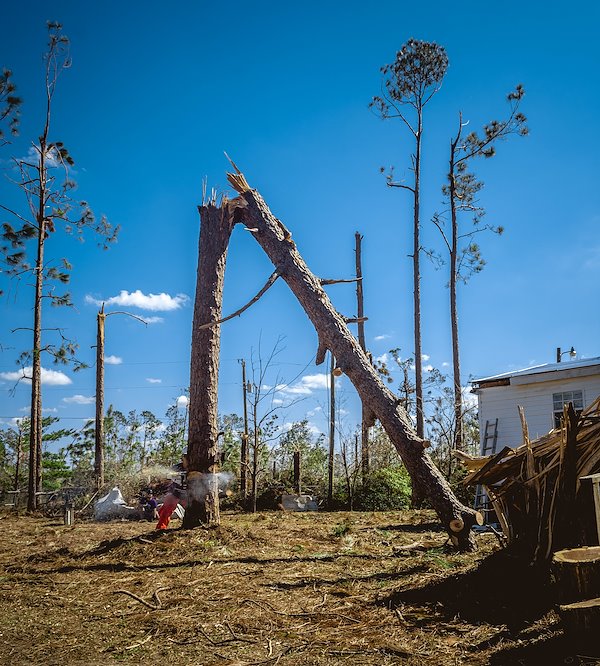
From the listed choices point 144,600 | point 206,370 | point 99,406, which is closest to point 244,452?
point 99,406

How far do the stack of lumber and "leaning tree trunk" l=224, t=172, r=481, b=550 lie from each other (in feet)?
4.19

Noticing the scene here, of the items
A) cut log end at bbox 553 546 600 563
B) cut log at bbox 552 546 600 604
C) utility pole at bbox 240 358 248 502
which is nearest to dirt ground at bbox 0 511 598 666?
cut log at bbox 552 546 600 604

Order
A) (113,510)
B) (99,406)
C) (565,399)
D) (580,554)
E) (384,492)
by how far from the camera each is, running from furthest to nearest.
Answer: (99,406) → (384,492) → (113,510) → (565,399) → (580,554)

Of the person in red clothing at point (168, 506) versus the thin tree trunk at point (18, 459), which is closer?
the person in red clothing at point (168, 506)

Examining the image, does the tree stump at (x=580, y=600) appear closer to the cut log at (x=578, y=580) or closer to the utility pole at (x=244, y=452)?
the cut log at (x=578, y=580)

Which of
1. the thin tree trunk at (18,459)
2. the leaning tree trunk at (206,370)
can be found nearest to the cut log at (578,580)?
the leaning tree trunk at (206,370)

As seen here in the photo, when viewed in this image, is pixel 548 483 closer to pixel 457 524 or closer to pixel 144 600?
pixel 457 524

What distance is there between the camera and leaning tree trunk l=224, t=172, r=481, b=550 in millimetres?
7742

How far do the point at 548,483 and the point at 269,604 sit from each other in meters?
3.15

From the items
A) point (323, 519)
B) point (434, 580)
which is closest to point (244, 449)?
point (323, 519)

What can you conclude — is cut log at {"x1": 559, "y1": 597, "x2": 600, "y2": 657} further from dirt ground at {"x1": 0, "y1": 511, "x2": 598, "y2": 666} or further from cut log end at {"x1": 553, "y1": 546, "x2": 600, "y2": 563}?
cut log end at {"x1": 553, "y1": 546, "x2": 600, "y2": 563}

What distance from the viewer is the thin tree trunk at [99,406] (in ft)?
60.2

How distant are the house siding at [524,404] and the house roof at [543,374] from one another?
8.8 inches

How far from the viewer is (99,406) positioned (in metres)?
19.5
